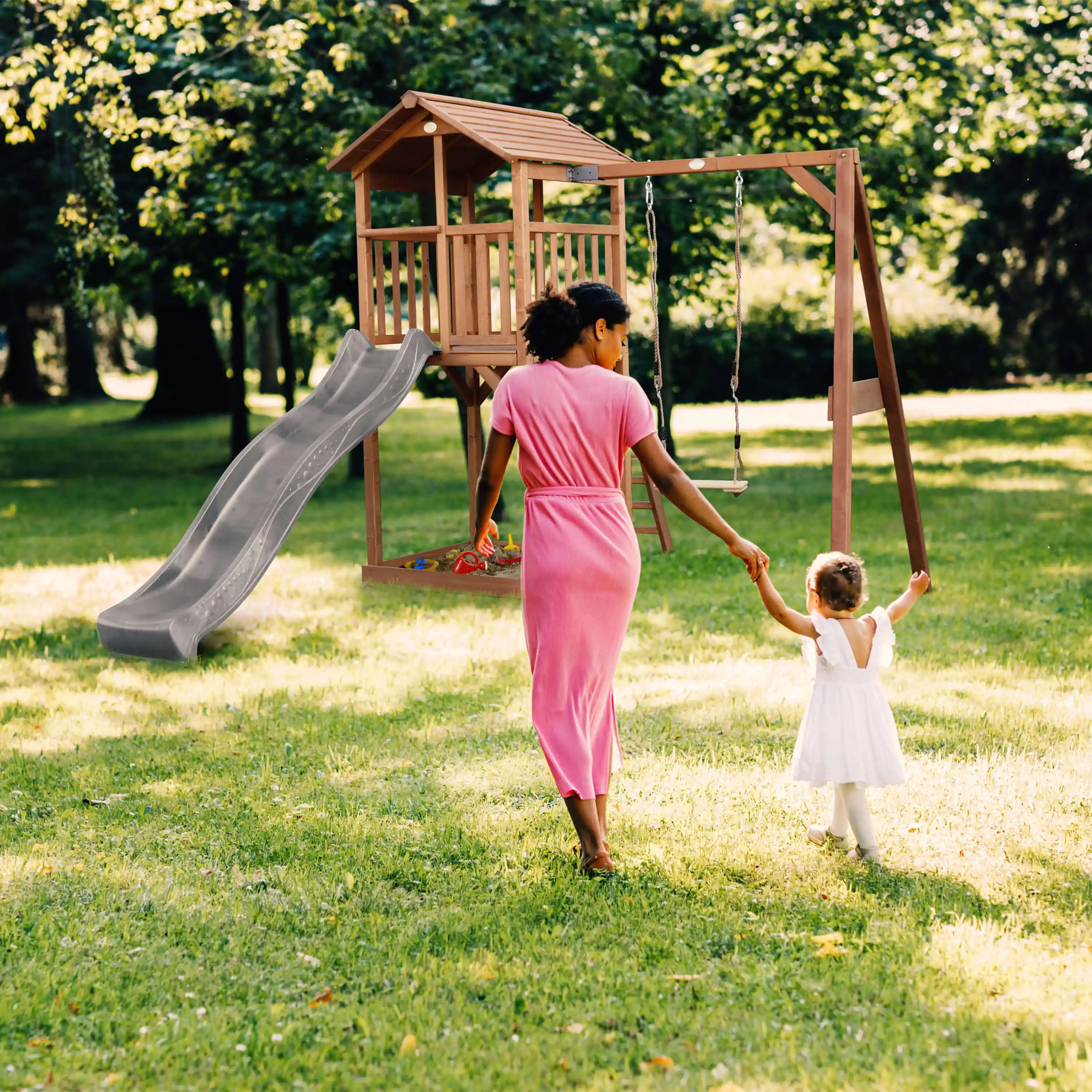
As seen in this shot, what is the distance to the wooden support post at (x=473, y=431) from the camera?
954 cm

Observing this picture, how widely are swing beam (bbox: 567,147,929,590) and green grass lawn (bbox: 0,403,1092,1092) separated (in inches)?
44.7

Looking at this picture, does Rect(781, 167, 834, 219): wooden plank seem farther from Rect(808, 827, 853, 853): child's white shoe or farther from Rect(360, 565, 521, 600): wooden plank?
Rect(808, 827, 853, 853): child's white shoe

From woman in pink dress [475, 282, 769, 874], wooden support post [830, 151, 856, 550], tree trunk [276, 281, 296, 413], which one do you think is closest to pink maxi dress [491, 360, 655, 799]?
woman in pink dress [475, 282, 769, 874]

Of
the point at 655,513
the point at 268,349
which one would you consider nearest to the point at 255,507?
the point at 655,513

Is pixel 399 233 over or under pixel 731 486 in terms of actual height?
over

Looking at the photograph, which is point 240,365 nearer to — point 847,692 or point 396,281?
point 396,281

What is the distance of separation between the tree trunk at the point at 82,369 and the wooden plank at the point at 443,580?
104ft

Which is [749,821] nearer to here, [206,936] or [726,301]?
[206,936]

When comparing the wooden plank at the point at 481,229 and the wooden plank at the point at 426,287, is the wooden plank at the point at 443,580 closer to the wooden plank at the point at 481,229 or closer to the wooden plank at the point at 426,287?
the wooden plank at the point at 426,287

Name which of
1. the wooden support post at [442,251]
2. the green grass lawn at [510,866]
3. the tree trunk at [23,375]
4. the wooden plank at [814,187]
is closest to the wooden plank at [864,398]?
the wooden plank at [814,187]

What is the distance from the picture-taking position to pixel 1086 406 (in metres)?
26.6

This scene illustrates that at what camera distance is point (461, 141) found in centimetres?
873

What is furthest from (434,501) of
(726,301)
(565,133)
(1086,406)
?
(1086,406)

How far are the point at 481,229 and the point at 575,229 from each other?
1.93 feet
